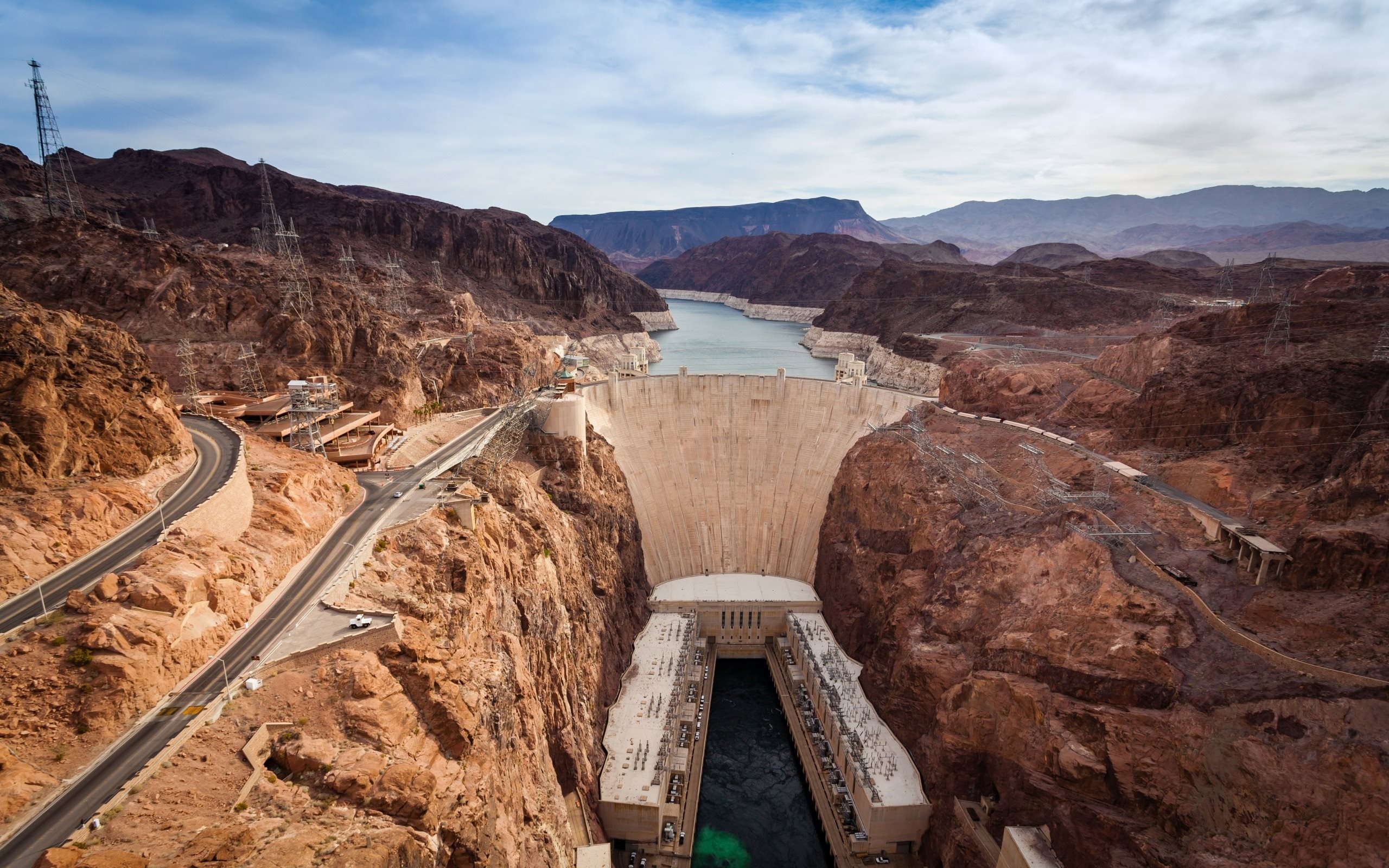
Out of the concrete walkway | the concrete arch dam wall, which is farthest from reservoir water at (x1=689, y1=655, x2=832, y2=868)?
the concrete walkway

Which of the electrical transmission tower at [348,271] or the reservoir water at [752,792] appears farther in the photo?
the electrical transmission tower at [348,271]

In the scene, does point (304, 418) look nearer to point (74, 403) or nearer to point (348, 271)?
point (74, 403)

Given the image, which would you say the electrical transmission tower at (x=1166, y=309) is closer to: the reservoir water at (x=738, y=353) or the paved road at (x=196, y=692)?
the reservoir water at (x=738, y=353)

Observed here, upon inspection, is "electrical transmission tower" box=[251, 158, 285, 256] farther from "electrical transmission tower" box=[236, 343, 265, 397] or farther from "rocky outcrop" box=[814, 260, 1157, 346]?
"rocky outcrop" box=[814, 260, 1157, 346]

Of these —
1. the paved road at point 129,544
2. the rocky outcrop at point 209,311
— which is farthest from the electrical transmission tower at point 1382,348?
the rocky outcrop at point 209,311

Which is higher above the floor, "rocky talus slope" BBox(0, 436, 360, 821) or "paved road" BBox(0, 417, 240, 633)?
"paved road" BBox(0, 417, 240, 633)

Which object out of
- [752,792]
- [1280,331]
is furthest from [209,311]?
[1280,331]
